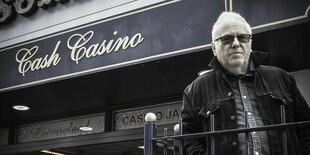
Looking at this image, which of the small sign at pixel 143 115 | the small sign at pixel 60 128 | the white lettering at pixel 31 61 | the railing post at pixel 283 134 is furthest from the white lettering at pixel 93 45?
the railing post at pixel 283 134

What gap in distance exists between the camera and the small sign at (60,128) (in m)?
8.23

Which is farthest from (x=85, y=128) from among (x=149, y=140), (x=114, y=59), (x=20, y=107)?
(x=149, y=140)

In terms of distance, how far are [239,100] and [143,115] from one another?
16.6 feet

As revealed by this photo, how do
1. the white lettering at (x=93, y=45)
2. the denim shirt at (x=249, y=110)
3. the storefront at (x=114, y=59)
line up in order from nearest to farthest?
the denim shirt at (x=249, y=110) → the storefront at (x=114, y=59) → the white lettering at (x=93, y=45)

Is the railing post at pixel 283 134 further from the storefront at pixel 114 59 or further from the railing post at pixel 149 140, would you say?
the storefront at pixel 114 59

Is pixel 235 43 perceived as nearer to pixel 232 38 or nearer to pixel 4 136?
pixel 232 38

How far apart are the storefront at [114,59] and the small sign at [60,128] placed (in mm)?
19

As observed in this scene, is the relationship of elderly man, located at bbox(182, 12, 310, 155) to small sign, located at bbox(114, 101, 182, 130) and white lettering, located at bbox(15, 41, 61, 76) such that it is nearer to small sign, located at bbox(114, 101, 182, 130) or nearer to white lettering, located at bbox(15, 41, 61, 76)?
white lettering, located at bbox(15, 41, 61, 76)

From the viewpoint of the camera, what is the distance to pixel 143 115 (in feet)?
25.4

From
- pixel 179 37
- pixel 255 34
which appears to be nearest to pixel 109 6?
pixel 179 37

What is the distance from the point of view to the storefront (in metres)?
5.51

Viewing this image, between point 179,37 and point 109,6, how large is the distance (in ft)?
4.44

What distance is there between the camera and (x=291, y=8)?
501 centimetres

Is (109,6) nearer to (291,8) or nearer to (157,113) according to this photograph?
(157,113)
